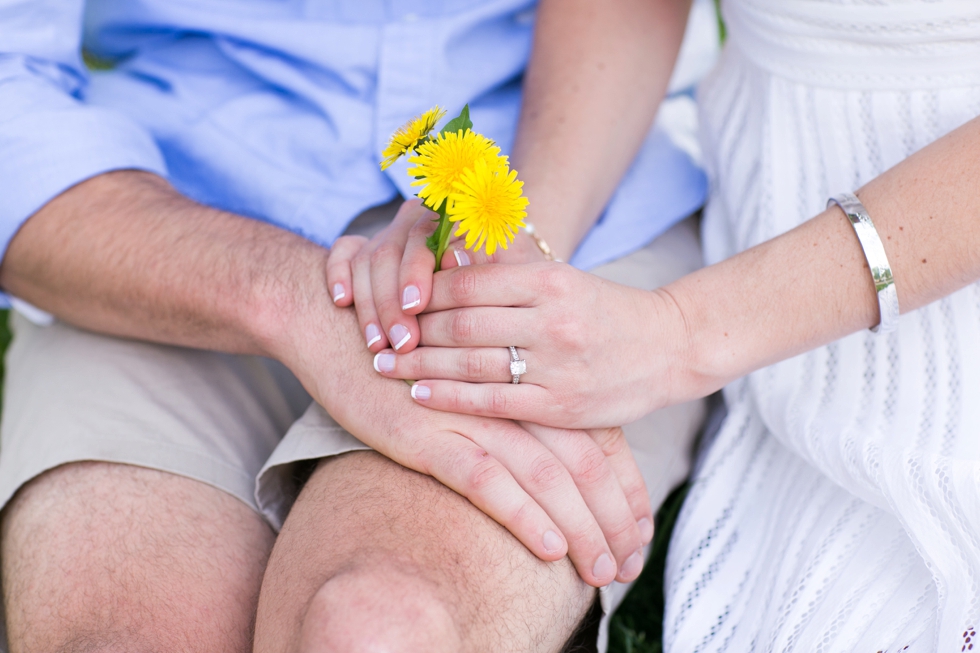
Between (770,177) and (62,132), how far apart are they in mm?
1223

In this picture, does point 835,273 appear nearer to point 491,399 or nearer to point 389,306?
point 491,399

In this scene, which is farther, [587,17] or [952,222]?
[587,17]

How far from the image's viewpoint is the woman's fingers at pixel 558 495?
1.08m

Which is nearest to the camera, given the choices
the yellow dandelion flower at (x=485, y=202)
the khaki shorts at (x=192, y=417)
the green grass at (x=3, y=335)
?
the yellow dandelion flower at (x=485, y=202)

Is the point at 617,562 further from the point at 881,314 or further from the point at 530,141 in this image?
the point at 530,141

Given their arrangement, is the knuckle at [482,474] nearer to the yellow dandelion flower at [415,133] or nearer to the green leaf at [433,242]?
the green leaf at [433,242]

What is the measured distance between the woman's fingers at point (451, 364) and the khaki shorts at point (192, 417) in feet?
0.45

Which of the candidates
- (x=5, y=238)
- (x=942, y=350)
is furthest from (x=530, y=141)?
(x=5, y=238)

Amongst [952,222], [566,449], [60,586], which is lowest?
[60,586]

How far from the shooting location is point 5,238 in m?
1.34

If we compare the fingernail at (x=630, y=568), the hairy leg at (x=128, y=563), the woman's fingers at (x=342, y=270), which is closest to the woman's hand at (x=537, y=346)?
the woman's fingers at (x=342, y=270)

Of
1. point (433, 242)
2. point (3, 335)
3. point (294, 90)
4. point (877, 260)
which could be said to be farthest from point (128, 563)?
point (3, 335)

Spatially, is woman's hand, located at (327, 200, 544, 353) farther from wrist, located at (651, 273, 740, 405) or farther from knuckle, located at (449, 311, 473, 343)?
wrist, located at (651, 273, 740, 405)

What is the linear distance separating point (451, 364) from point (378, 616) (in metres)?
0.35
